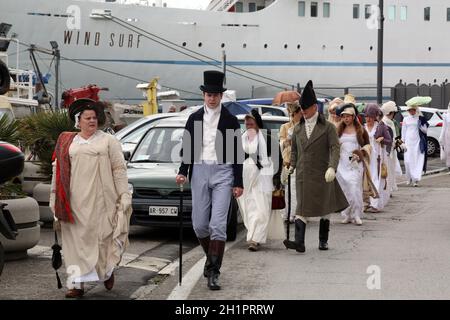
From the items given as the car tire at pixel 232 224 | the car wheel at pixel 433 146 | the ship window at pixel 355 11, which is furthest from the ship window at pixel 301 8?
the car tire at pixel 232 224

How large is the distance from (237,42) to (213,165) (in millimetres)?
41956

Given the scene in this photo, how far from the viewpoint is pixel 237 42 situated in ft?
163

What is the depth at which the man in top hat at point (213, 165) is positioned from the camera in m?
8.18

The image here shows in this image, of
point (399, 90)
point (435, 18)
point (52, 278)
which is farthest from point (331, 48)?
point (52, 278)

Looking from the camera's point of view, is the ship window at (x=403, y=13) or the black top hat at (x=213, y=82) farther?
the ship window at (x=403, y=13)

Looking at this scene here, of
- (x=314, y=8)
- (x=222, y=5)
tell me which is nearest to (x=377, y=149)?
(x=314, y=8)

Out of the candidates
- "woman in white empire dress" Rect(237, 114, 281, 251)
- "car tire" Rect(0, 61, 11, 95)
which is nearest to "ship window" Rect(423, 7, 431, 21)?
"woman in white empire dress" Rect(237, 114, 281, 251)

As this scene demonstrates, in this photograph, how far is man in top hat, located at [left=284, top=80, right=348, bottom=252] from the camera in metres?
10.3

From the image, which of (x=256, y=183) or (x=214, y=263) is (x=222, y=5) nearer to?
(x=256, y=183)

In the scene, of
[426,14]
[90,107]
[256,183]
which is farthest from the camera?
[426,14]

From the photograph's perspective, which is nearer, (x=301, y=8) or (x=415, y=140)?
(x=415, y=140)

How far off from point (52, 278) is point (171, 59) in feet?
133

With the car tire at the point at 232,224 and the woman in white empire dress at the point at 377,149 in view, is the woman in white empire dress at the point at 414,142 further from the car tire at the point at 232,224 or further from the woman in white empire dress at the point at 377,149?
the car tire at the point at 232,224

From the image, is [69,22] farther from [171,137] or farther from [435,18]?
[171,137]
